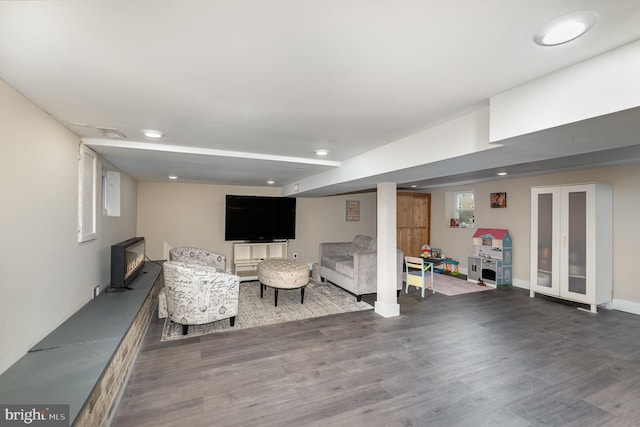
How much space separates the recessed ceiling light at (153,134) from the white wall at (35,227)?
0.64 m

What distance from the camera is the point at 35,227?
1993 millimetres

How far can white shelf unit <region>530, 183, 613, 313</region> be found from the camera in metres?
4.36

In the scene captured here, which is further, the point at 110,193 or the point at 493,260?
the point at 493,260

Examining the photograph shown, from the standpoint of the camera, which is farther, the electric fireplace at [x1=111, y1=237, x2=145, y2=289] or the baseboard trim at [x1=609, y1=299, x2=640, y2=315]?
the baseboard trim at [x1=609, y1=299, x2=640, y2=315]

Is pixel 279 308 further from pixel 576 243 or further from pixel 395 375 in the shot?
pixel 576 243

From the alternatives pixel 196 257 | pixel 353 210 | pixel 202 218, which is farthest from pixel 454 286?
pixel 202 218

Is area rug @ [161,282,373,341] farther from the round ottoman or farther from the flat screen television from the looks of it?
the flat screen television

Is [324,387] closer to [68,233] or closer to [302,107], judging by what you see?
[302,107]

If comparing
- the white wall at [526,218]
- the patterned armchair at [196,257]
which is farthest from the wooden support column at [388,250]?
the white wall at [526,218]

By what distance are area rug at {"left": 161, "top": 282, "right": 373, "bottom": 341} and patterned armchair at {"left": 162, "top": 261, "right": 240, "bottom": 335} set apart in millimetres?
223

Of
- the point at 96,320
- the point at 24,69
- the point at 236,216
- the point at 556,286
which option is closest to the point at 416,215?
the point at 556,286

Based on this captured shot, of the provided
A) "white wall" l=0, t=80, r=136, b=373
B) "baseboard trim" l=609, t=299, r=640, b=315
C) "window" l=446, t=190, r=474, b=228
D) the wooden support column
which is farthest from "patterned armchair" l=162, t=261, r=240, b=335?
"window" l=446, t=190, r=474, b=228

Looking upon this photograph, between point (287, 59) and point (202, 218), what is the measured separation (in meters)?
5.76

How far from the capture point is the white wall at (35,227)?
67.0 inches
